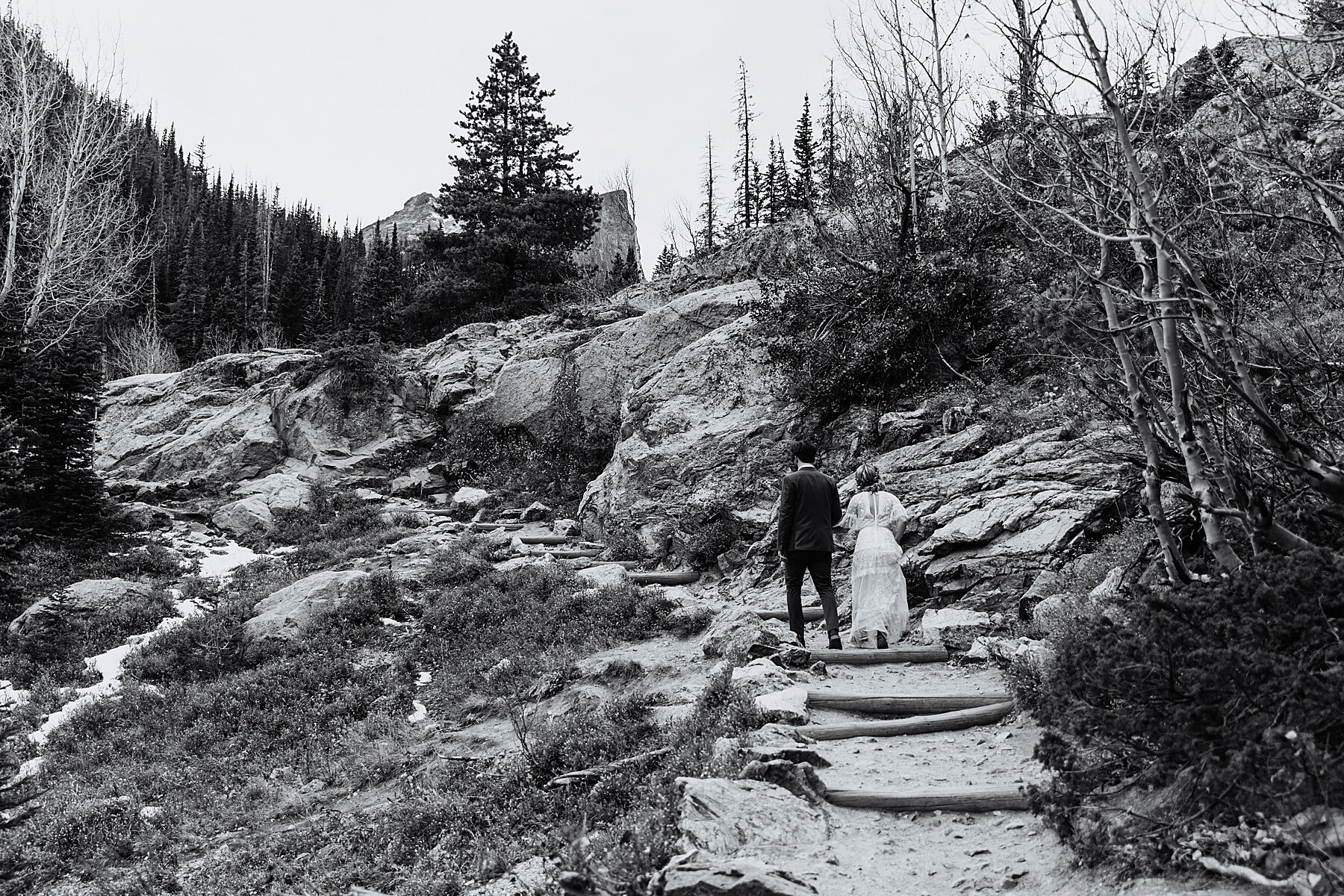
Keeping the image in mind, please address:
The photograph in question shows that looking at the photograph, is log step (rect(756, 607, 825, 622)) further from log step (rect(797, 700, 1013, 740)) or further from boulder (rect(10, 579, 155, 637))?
boulder (rect(10, 579, 155, 637))

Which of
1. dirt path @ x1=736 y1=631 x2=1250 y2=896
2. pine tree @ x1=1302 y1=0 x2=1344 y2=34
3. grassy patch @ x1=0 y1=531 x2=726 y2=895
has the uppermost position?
pine tree @ x1=1302 y1=0 x2=1344 y2=34

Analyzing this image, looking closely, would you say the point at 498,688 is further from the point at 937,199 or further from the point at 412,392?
the point at 412,392

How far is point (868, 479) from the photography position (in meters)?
9.70

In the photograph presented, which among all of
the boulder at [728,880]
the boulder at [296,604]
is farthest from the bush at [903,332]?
the boulder at [728,880]

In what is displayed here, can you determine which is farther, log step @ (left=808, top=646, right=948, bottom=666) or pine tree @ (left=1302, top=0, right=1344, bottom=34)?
log step @ (left=808, top=646, right=948, bottom=666)

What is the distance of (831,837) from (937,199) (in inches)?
777

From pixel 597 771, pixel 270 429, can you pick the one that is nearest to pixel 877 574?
pixel 597 771

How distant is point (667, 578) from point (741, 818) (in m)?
9.84

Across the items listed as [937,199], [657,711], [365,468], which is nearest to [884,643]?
[657,711]

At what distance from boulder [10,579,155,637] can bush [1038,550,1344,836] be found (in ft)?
54.8

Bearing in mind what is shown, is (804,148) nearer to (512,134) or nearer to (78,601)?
(512,134)

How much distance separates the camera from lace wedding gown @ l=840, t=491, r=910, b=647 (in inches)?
368

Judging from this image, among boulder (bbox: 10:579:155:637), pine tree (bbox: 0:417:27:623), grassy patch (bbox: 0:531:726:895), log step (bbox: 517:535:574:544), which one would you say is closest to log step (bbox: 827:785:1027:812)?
grassy patch (bbox: 0:531:726:895)

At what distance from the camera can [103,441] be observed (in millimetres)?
29359
